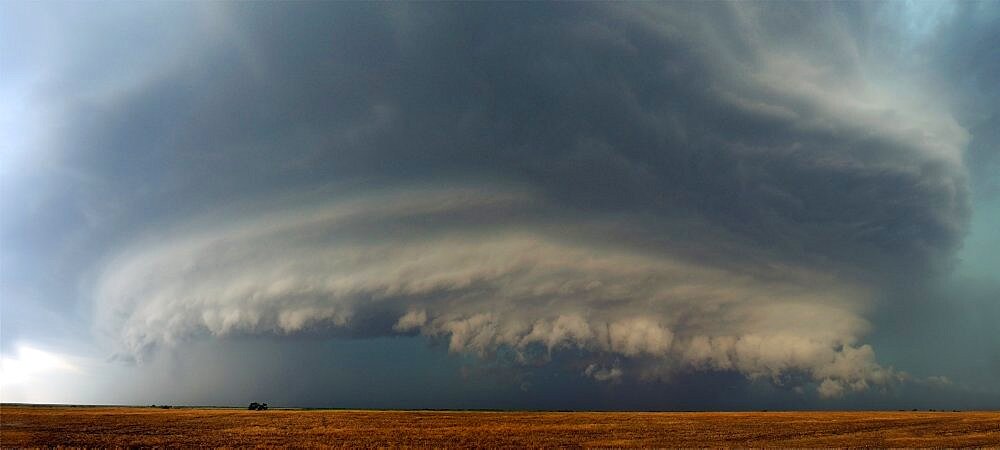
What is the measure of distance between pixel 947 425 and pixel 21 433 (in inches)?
4303

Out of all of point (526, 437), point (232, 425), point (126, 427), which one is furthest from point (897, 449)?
point (126, 427)

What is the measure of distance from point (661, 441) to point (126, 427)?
202ft

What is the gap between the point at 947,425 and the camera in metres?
83.9

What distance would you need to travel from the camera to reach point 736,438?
6419cm

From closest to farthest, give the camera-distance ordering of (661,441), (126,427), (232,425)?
(661,441)
(126,427)
(232,425)

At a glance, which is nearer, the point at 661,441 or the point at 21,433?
the point at 661,441

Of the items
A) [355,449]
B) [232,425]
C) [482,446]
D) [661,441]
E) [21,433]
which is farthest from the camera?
[232,425]

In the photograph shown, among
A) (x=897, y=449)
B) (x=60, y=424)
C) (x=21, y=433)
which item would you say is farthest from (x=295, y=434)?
(x=897, y=449)

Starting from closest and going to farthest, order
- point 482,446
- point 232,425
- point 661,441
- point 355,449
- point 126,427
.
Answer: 1. point 355,449
2. point 482,446
3. point 661,441
4. point 126,427
5. point 232,425

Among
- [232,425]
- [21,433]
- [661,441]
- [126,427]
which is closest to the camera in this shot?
[661,441]

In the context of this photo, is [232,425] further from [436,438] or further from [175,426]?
[436,438]

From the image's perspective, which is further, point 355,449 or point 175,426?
point 175,426

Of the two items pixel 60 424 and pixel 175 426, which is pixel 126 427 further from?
pixel 60 424

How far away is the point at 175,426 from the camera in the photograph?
79375 mm
